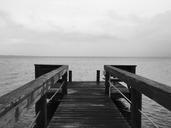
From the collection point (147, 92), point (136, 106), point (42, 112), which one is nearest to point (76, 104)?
point (42, 112)

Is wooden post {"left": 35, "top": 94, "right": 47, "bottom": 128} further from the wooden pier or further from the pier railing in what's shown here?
the pier railing

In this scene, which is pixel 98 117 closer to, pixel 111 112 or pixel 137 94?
pixel 111 112

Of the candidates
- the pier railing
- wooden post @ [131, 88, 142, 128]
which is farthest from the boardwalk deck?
the pier railing

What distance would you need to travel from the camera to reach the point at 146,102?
61.3ft

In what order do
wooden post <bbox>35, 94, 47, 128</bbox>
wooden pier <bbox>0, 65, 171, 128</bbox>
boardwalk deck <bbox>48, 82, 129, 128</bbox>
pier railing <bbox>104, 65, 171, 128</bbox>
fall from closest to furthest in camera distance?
wooden pier <bbox>0, 65, 171, 128</bbox> → pier railing <bbox>104, 65, 171, 128</bbox> → wooden post <bbox>35, 94, 47, 128</bbox> → boardwalk deck <bbox>48, 82, 129, 128</bbox>

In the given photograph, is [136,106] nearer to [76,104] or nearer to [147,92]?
[147,92]

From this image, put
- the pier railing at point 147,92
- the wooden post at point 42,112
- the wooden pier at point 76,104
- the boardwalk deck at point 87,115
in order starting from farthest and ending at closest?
the boardwalk deck at point 87,115, the wooden post at point 42,112, the pier railing at point 147,92, the wooden pier at point 76,104

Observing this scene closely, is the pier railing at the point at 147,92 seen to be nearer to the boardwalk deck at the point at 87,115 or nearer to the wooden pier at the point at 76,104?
the wooden pier at the point at 76,104

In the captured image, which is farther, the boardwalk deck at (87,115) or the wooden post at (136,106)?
the boardwalk deck at (87,115)

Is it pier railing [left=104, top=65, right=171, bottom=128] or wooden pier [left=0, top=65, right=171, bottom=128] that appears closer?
wooden pier [left=0, top=65, right=171, bottom=128]

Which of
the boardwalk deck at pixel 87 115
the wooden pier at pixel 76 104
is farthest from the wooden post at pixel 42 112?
the boardwalk deck at pixel 87 115

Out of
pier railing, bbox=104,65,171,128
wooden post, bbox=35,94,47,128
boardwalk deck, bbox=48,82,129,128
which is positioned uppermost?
pier railing, bbox=104,65,171,128

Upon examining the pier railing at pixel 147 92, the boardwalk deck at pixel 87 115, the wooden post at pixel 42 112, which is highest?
the pier railing at pixel 147 92

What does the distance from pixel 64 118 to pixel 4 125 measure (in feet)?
11.5
